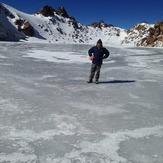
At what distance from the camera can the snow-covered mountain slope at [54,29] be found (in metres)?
96.8

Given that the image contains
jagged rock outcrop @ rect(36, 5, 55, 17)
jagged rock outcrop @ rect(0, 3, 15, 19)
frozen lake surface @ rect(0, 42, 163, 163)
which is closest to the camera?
frozen lake surface @ rect(0, 42, 163, 163)

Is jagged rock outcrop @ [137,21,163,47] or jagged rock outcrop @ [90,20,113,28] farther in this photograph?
jagged rock outcrop @ [90,20,113,28]

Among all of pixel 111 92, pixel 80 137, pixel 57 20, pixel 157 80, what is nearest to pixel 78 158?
pixel 80 137

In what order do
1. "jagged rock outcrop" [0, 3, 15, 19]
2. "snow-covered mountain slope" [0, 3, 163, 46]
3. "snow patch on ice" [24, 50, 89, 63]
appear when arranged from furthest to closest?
"jagged rock outcrop" [0, 3, 15, 19]
"snow-covered mountain slope" [0, 3, 163, 46]
"snow patch on ice" [24, 50, 89, 63]

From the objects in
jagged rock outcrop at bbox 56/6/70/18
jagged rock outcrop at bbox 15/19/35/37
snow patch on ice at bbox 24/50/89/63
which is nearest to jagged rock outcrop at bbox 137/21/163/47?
jagged rock outcrop at bbox 15/19/35/37

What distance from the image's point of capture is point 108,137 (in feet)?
15.9

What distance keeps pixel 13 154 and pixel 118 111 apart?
312cm

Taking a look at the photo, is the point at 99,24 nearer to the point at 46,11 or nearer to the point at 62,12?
the point at 62,12

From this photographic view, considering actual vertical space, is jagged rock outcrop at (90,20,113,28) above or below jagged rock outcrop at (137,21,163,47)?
above

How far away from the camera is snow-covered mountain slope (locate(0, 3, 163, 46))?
9675 centimetres

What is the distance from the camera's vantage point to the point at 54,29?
125m

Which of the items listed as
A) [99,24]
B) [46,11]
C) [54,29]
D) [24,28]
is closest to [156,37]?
[24,28]

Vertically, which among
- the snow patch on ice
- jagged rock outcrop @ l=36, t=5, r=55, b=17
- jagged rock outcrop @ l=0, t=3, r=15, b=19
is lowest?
the snow patch on ice

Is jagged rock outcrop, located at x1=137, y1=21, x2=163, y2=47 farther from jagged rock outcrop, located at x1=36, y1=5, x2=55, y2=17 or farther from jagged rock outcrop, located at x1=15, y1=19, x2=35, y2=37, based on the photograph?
jagged rock outcrop, located at x1=36, y1=5, x2=55, y2=17
